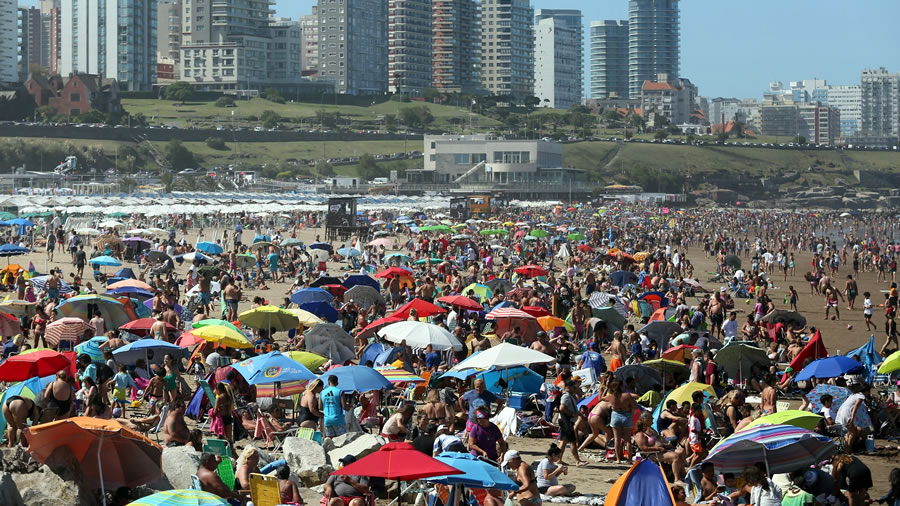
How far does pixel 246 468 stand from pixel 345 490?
868 mm

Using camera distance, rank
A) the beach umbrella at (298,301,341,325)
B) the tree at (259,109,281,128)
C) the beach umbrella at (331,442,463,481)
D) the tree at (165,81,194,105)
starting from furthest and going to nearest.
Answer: the tree at (165,81,194,105)
the tree at (259,109,281,128)
the beach umbrella at (298,301,341,325)
the beach umbrella at (331,442,463,481)

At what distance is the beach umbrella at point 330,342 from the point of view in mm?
15477

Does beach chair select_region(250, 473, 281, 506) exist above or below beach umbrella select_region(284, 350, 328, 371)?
below

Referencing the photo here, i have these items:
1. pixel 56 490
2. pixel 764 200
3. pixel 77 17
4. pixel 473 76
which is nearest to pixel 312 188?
pixel 764 200

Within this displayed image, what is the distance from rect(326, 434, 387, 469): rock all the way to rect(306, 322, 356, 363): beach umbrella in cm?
435

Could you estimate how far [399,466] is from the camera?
848cm

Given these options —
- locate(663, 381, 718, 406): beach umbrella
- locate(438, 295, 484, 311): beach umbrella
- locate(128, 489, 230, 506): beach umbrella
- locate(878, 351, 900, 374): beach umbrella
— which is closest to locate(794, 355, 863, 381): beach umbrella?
locate(878, 351, 900, 374): beach umbrella

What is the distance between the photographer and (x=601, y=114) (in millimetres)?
170875

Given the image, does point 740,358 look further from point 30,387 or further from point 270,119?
point 270,119

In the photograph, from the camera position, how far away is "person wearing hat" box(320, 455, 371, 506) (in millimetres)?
8984

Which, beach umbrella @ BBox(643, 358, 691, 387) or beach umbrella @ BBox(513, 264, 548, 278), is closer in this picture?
beach umbrella @ BBox(643, 358, 691, 387)

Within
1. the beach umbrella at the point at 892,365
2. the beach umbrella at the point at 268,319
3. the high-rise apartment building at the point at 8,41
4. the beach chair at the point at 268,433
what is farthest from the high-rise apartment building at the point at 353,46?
the beach chair at the point at 268,433

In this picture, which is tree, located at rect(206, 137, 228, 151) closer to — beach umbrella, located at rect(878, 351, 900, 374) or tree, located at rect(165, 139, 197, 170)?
tree, located at rect(165, 139, 197, 170)

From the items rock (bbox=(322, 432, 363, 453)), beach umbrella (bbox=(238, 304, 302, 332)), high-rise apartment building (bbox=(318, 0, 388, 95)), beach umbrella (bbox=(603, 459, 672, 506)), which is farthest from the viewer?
high-rise apartment building (bbox=(318, 0, 388, 95))
